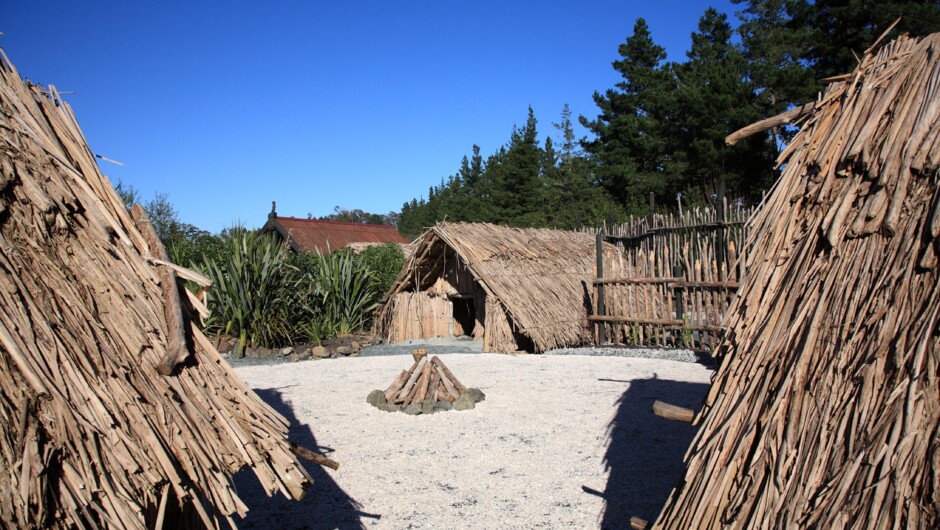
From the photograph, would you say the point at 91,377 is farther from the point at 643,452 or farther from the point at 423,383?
the point at 423,383

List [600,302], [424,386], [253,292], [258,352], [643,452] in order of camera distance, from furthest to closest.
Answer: [600,302], [258,352], [253,292], [424,386], [643,452]

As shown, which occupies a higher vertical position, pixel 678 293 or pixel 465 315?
pixel 678 293

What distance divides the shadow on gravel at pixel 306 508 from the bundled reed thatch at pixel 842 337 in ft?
8.22

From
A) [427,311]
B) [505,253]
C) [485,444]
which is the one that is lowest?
[485,444]

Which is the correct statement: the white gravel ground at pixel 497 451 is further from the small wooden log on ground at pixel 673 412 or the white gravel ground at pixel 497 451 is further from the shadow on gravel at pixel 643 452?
the small wooden log on ground at pixel 673 412

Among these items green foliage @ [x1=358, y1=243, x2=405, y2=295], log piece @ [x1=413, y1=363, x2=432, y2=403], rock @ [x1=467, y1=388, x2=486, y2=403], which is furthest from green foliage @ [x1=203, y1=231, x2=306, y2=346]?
rock @ [x1=467, y1=388, x2=486, y2=403]

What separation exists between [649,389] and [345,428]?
13.0ft

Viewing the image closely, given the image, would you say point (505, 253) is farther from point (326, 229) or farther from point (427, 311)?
point (326, 229)

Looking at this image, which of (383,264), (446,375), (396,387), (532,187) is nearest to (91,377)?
(396,387)

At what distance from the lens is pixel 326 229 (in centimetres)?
3173

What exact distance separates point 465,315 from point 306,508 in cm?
1109

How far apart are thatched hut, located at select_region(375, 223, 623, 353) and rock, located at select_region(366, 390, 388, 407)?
3.84 meters

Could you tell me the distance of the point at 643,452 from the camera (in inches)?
232

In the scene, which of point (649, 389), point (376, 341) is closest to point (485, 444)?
point (649, 389)
